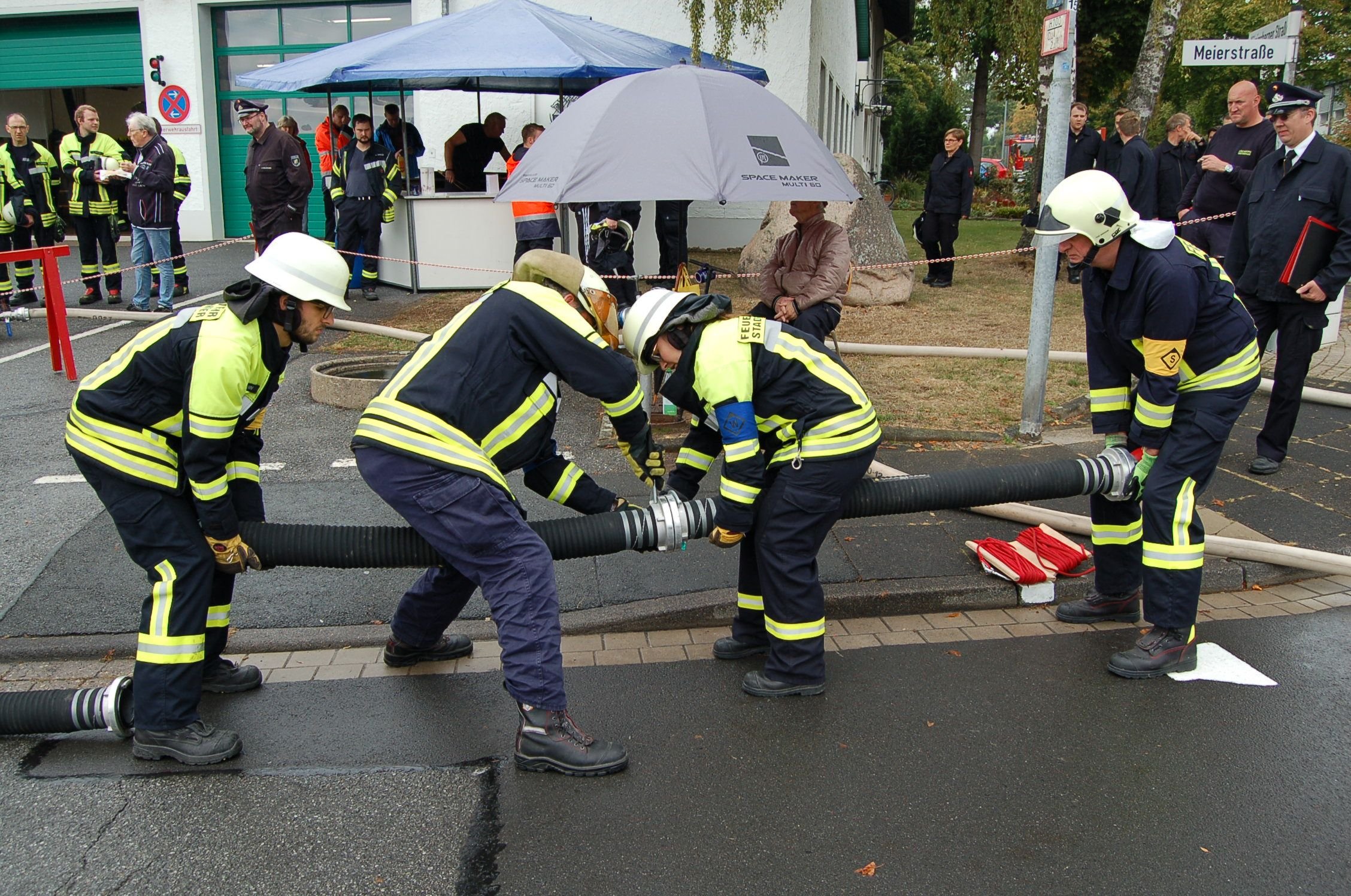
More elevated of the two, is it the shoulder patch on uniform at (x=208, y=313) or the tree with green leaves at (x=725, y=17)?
the tree with green leaves at (x=725, y=17)

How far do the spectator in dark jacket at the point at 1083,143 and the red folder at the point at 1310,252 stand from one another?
6874 millimetres

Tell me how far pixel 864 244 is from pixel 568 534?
9551 millimetres

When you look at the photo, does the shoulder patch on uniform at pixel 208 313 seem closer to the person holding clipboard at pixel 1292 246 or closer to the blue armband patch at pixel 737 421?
the blue armband patch at pixel 737 421

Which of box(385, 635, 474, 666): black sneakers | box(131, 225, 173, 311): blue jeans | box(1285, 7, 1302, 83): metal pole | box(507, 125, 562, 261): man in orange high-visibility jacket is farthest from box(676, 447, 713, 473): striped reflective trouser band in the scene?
box(131, 225, 173, 311): blue jeans

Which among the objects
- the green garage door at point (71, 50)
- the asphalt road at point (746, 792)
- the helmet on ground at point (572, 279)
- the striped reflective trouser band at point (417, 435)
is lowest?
the asphalt road at point (746, 792)

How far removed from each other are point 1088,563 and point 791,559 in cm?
195

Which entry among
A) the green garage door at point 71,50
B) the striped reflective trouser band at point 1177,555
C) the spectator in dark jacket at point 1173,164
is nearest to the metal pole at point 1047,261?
the striped reflective trouser band at point 1177,555

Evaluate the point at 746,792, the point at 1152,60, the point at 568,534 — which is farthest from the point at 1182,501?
the point at 1152,60

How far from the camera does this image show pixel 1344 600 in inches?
195

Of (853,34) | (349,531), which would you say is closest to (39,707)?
(349,531)

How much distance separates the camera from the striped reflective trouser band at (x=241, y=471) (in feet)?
13.3

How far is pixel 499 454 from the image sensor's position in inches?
147

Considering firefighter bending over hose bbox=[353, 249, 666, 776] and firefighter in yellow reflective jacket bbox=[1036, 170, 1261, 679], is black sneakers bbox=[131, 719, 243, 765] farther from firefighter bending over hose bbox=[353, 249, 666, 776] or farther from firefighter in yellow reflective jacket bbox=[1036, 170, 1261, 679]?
firefighter in yellow reflective jacket bbox=[1036, 170, 1261, 679]

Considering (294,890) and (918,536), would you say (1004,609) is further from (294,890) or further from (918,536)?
(294,890)
